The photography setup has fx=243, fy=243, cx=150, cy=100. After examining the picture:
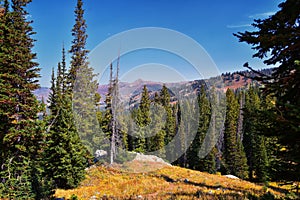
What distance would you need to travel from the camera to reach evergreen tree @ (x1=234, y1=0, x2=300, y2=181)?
16.6ft

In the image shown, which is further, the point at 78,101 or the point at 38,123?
the point at 78,101

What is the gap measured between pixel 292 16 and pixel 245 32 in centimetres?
115

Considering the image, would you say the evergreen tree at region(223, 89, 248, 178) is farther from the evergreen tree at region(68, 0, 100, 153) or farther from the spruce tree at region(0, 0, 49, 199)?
the spruce tree at region(0, 0, 49, 199)

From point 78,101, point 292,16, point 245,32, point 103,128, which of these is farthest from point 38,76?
point 103,128

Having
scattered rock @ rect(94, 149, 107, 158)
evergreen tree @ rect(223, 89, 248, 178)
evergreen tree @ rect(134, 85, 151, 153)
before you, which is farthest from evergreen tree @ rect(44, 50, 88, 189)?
evergreen tree @ rect(223, 89, 248, 178)

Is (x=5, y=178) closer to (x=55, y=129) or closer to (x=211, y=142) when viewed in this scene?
(x=55, y=129)

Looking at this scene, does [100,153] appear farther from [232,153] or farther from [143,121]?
[232,153]

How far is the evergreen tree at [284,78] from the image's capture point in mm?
5074

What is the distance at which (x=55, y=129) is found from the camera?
83.9 feet

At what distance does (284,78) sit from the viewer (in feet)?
17.6

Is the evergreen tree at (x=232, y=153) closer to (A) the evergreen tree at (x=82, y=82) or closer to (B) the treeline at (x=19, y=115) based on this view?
(A) the evergreen tree at (x=82, y=82)

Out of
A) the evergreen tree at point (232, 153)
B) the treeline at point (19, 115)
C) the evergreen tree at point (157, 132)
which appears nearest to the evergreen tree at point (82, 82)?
the treeline at point (19, 115)

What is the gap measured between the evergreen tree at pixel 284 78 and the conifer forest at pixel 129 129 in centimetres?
2

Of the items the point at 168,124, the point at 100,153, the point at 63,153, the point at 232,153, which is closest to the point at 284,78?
the point at 63,153
